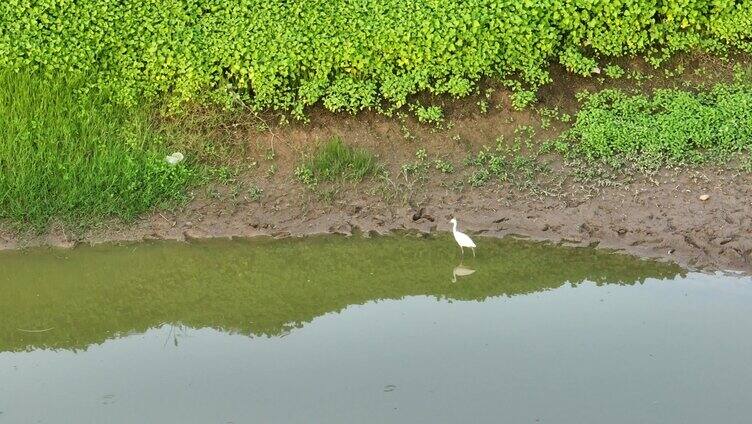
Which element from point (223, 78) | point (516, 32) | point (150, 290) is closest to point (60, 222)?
point (150, 290)

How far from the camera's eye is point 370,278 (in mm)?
8086

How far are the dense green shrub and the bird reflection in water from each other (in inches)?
64.9

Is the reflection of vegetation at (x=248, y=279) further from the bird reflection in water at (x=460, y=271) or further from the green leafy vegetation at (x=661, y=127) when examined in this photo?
the green leafy vegetation at (x=661, y=127)

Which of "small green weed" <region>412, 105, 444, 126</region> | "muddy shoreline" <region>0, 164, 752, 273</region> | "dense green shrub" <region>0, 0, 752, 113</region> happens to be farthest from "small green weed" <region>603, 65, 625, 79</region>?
"small green weed" <region>412, 105, 444, 126</region>

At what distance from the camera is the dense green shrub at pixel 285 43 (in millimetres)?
9023

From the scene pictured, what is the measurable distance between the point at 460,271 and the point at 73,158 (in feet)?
9.83

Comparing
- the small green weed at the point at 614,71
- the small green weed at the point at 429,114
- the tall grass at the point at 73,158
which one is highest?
the small green weed at the point at 614,71

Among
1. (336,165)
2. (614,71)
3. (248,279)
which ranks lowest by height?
(248,279)

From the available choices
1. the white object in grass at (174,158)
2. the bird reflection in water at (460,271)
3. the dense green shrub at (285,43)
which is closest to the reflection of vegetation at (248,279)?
the bird reflection in water at (460,271)

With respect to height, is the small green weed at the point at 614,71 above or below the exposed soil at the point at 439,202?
above

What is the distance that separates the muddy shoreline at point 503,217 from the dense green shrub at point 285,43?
0.89 m

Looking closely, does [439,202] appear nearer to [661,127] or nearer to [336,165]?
[336,165]

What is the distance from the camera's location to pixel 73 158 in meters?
8.84

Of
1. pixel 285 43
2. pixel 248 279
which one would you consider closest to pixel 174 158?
pixel 285 43
